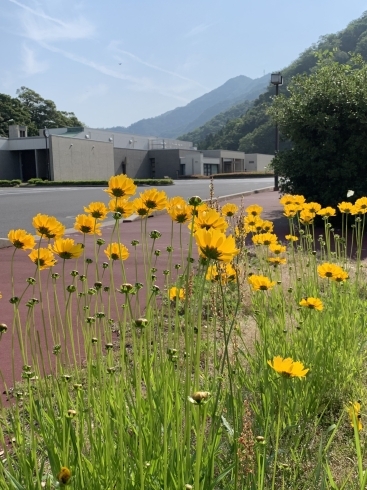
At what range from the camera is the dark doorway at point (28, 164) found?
40.1 meters

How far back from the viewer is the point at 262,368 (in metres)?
2.22

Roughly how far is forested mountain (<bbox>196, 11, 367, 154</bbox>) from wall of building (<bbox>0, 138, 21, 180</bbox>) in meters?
43.2

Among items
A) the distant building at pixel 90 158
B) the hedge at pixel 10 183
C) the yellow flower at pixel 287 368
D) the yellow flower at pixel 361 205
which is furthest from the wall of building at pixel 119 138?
the yellow flower at pixel 287 368

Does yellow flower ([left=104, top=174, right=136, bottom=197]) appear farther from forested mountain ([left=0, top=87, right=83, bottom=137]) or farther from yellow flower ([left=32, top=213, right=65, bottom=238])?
forested mountain ([left=0, top=87, right=83, bottom=137])

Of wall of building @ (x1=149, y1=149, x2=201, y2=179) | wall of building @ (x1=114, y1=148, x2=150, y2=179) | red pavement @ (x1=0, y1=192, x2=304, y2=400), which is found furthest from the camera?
wall of building @ (x1=149, y1=149, x2=201, y2=179)

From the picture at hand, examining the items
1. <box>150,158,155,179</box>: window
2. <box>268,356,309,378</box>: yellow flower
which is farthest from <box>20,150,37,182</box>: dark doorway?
<box>268,356,309,378</box>: yellow flower

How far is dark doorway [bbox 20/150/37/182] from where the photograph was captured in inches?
1577

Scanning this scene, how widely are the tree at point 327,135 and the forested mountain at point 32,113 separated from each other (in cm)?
5318

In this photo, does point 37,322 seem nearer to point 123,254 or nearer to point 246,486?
point 123,254

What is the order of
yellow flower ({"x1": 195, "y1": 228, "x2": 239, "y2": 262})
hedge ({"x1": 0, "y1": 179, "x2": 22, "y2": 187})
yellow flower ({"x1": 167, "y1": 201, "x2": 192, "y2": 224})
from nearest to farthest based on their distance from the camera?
1. yellow flower ({"x1": 195, "y1": 228, "x2": 239, "y2": 262})
2. yellow flower ({"x1": 167, "y1": 201, "x2": 192, "y2": 224})
3. hedge ({"x1": 0, "y1": 179, "x2": 22, "y2": 187})

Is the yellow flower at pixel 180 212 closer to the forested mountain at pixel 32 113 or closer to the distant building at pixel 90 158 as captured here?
the distant building at pixel 90 158

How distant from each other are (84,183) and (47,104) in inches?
1494

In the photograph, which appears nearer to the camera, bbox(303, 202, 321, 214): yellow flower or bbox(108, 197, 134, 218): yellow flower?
bbox(108, 197, 134, 218): yellow flower

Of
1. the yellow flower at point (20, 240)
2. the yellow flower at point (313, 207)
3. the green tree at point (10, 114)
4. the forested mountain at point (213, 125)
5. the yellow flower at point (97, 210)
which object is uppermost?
the forested mountain at point (213, 125)
